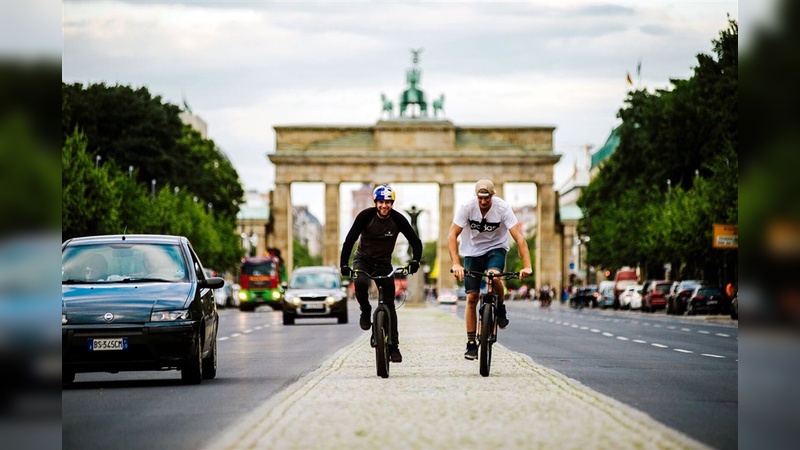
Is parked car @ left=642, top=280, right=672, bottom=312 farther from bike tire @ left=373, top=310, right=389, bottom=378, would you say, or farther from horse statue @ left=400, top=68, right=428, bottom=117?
horse statue @ left=400, top=68, right=428, bottom=117

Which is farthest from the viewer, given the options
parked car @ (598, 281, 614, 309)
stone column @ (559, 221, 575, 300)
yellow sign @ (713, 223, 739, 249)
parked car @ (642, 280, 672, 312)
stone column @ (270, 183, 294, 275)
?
stone column @ (559, 221, 575, 300)

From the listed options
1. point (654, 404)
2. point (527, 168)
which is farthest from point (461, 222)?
point (527, 168)

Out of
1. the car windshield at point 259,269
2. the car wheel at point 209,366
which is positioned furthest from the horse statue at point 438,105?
the car wheel at point 209,366

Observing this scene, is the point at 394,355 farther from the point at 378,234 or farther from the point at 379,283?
the point at 378,234

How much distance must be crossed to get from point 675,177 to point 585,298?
19933 millimetres

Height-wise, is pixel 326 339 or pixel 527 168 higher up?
pixel 527 168

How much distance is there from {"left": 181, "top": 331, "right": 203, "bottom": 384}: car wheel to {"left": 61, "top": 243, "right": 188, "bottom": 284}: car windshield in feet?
2.56

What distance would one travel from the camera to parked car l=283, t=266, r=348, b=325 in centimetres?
4381

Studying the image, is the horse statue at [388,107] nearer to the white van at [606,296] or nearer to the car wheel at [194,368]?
the white van at [606,296]

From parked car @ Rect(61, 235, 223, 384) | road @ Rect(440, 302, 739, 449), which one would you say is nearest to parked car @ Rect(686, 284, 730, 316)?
road @ Rect(440, 302, 739, 449)

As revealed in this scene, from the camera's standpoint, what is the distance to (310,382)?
14.0 meters

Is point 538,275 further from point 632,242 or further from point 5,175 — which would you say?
point 5,175

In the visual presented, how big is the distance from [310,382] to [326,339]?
55.1 ft

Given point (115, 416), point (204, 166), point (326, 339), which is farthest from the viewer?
point (204, 166)
